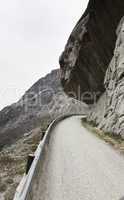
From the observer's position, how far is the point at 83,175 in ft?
28.1

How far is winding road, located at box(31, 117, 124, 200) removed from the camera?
6.77 m

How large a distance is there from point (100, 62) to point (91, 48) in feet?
6.74

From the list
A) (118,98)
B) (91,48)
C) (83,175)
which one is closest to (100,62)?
(91,48)

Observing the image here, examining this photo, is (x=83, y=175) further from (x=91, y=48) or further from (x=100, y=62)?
(x=91, y=48)

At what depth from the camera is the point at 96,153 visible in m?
12.2

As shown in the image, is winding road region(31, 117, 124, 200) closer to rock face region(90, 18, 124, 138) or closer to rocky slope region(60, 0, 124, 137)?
rock face region(90, 18, 124, 138)

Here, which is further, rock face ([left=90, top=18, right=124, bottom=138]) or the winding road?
rock face ([left=90, top=18, right=124, bottom=138])

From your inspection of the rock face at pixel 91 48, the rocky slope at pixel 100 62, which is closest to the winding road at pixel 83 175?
the rocky slope at pixel 100 62

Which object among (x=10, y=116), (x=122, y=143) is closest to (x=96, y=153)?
(x=122, y=143)

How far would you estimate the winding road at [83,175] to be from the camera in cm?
677

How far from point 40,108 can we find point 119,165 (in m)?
139

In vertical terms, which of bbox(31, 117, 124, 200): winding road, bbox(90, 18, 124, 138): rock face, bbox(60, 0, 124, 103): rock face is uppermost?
bbox(60, 0, 124, 103): rock face

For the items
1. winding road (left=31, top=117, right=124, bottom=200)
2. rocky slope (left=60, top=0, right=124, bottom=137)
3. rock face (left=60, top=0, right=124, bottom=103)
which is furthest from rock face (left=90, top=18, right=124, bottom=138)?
rock face (left=60, top=0, right=124, bottom=103)

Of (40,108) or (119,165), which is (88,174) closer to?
(119,165)
